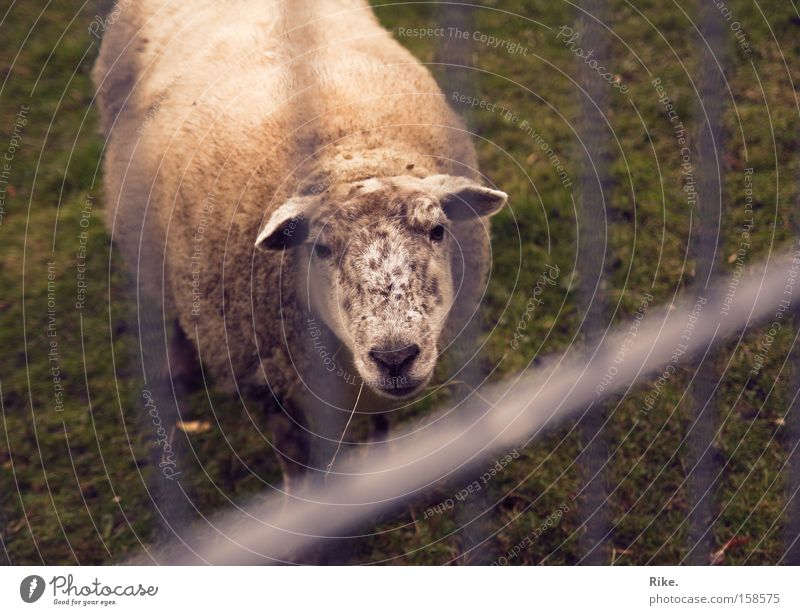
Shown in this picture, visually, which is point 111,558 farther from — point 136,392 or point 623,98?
point 623,98

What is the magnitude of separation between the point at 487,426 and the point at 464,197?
2.52 feet

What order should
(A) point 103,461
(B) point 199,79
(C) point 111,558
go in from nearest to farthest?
(B) point 199,79, (C) point 111,558, (A) point 103,461

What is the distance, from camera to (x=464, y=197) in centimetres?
147

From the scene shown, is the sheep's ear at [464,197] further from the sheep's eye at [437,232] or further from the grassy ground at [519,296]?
the grassy ground at [519,296]

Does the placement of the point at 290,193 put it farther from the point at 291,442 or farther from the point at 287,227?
the point at 291,442

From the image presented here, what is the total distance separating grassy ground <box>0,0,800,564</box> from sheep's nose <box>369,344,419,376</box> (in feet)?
2.35

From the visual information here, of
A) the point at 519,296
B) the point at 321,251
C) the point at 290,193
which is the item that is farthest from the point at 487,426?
the point at 290,193

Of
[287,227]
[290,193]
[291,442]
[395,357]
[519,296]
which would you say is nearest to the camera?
[395,357]

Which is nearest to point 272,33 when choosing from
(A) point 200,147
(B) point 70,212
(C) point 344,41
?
(C) point 344,41

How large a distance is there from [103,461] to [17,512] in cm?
29

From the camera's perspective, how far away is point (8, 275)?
6.16 feet

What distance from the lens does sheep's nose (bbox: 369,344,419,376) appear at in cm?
127

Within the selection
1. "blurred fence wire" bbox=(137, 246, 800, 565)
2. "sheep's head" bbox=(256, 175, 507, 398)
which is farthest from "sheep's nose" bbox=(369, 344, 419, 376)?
"blurred fence wire" bbox=(137, 246, 800, 565)

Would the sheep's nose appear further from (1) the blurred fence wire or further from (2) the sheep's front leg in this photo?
(1) the blurred fence wire
